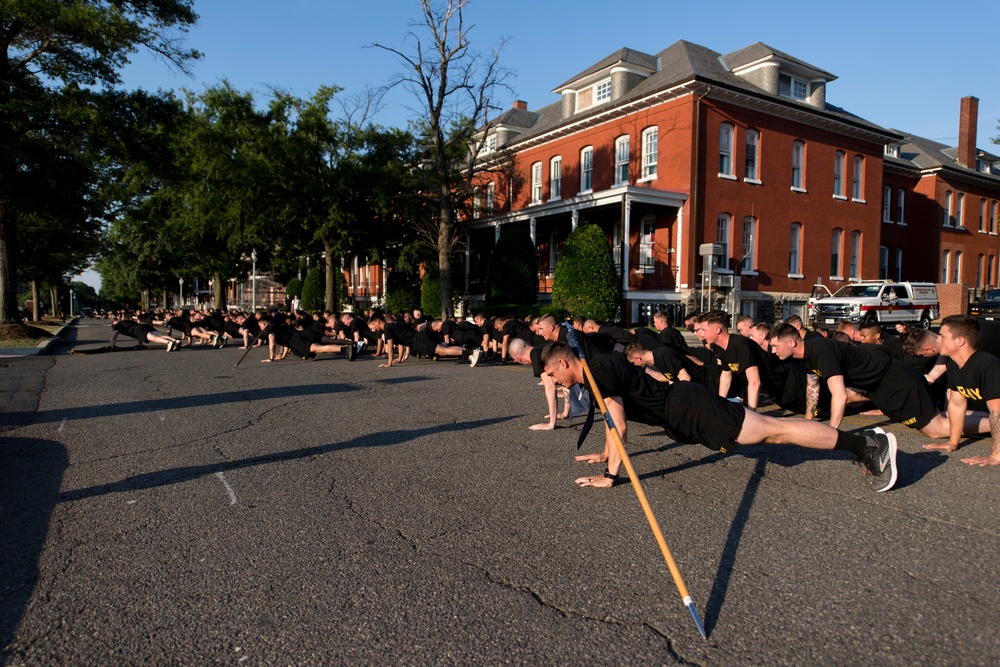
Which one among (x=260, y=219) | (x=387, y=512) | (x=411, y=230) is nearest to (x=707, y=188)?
(x=411, y=230)

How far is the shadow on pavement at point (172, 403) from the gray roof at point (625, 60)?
2487 centimetres

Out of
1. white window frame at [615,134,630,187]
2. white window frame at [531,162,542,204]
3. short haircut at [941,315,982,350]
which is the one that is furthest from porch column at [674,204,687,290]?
short haircut at [941,315,982,350]

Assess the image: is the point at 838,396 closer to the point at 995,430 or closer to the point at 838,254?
the point at 995,430

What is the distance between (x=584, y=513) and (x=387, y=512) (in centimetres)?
142

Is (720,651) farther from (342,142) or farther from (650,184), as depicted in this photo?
(342,142)

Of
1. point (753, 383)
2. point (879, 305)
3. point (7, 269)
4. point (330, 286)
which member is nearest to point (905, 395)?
point (753, 383)

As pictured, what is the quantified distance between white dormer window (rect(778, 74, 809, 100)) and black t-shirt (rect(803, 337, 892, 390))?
28042 millimetres

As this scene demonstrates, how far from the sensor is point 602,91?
3272 cm

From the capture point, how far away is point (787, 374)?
8.12 meters

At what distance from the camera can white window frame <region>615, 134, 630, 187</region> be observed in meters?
30.8

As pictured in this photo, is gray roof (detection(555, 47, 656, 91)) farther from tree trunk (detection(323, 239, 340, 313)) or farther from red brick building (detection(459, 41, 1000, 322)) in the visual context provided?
tree trunk (detection(323, 239, 340, 313))

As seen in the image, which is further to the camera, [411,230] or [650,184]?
[411,230]

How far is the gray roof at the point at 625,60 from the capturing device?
31422 millimetres

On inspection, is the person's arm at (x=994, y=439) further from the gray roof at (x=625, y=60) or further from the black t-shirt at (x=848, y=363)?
the gray roof at (x=625, y=60)
